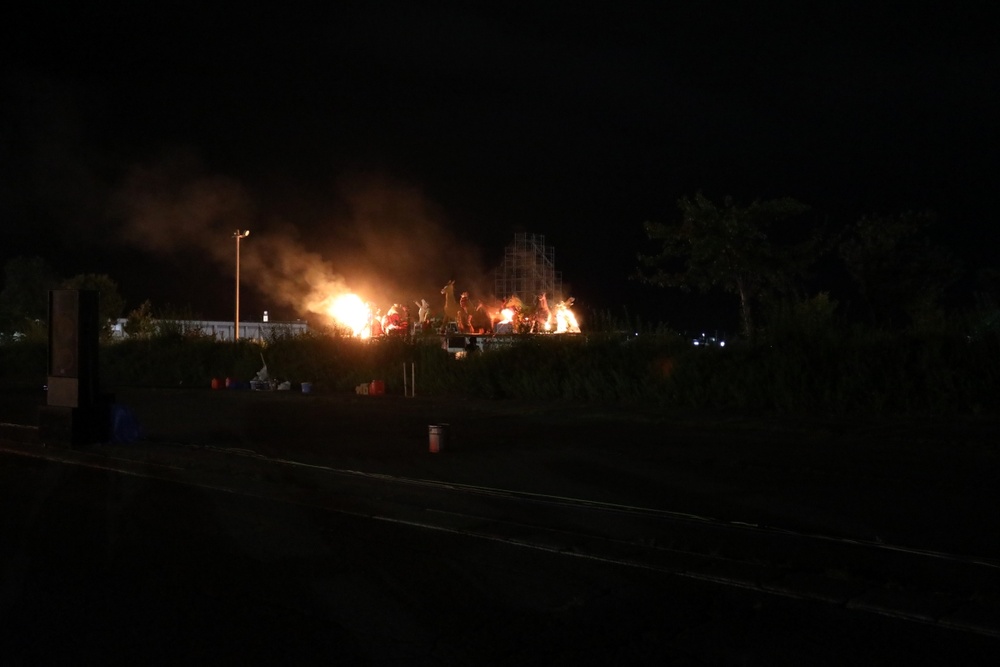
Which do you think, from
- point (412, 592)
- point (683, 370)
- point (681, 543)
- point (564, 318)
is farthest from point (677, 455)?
point (564, 318)

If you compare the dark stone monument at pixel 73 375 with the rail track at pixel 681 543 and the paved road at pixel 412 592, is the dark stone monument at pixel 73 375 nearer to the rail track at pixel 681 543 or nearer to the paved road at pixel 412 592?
the rail track at pixel 681 543

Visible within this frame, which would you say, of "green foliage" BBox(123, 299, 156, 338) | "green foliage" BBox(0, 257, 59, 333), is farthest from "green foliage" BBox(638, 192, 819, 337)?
"green foliage" BBox(0, 257, 59, 333)

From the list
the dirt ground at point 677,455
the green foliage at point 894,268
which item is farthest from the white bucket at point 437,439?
the green foliage at point 894,268

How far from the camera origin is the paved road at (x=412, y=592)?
238 inches

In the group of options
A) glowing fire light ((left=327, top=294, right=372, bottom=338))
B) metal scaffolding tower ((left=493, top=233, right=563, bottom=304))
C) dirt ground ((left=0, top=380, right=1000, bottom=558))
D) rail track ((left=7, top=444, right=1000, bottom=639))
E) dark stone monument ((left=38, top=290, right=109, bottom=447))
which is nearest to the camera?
rail track ((left=7, top=444, right=1000, bottom=639))

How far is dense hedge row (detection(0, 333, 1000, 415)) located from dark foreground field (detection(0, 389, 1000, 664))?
1204 millimetres

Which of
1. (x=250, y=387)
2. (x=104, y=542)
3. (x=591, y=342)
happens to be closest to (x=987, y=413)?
(x=591, y=342)

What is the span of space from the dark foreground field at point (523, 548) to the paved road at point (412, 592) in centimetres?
3

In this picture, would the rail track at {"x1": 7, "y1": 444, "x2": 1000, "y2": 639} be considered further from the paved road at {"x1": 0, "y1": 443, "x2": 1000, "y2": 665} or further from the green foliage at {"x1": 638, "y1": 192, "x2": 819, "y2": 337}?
the green foliage at {"x1": 638, "y1": 192, "x2": 819, "y2": 337}

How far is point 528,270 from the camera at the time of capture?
53.7 m

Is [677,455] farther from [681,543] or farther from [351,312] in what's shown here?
[351,312]

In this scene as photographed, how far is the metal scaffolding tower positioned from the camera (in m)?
52.8

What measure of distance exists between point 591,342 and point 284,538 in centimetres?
1455

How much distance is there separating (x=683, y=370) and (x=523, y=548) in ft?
38.0
